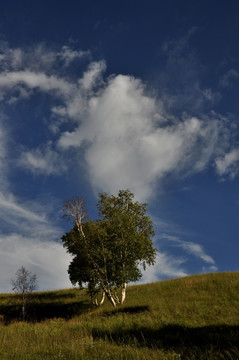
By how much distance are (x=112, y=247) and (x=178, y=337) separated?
53.8ft

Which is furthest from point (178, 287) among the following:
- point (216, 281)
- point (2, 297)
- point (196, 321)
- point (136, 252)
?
point (2, 297)

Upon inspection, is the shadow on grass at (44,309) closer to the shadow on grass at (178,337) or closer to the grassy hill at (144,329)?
the grassy hill at (144,329)

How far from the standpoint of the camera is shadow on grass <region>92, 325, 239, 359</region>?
1050 cm

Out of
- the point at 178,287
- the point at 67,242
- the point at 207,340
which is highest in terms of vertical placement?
the point at 67,242

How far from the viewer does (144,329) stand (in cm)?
1388

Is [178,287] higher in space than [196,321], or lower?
higher

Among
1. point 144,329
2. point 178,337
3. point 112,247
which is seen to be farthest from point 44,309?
point 178,337

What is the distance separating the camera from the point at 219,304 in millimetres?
20594

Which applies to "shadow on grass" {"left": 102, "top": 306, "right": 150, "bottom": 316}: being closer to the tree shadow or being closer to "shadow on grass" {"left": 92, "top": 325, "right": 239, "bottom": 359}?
the tree shadow

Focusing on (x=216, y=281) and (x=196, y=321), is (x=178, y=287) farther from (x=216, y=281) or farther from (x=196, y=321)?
(x=196, y=321)

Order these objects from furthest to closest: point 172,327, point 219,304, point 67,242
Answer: point 67,242
point 219,304
point 172,327

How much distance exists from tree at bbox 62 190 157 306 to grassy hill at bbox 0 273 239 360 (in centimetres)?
421

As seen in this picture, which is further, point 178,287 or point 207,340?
point 178,287

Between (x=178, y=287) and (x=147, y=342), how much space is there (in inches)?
821
